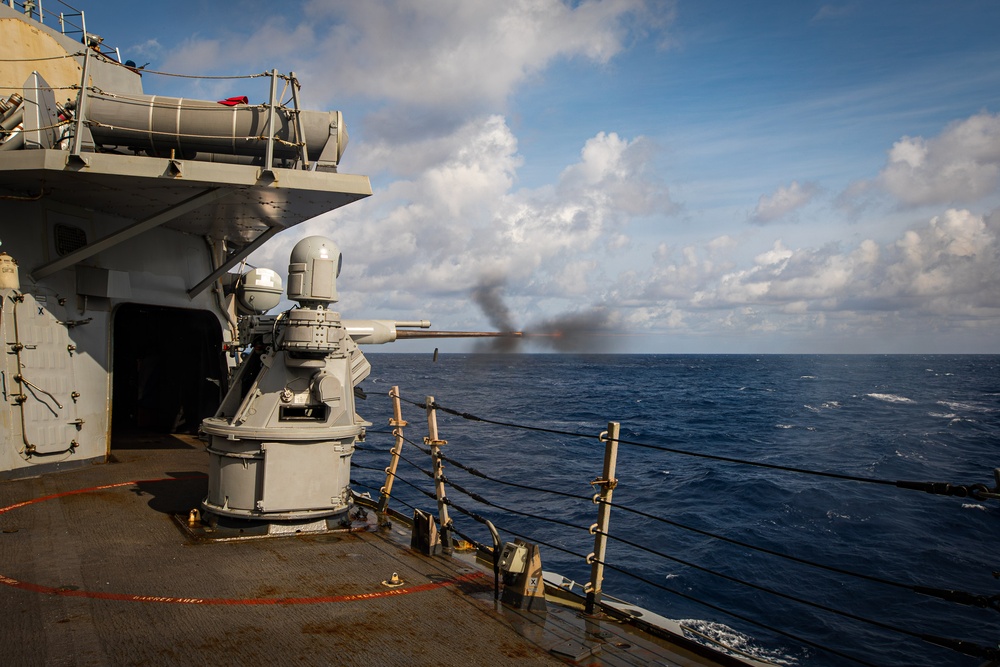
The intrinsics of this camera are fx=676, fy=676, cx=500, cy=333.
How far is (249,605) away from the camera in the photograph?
14.8 feet

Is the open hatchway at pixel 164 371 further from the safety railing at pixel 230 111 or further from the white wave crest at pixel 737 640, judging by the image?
the white wave crest at pixel 737 640

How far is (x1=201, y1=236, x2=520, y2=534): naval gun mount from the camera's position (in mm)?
6027

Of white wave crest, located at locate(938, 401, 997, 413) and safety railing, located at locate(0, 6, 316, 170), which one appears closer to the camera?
safety railing, located at locate(0, 6, 316, 170)

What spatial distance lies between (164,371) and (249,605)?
9.56 m

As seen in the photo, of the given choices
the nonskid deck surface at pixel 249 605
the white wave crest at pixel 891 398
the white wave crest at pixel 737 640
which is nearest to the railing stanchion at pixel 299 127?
the nonskid deck surface at pixel 249 605

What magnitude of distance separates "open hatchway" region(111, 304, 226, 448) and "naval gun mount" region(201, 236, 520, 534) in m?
6.13

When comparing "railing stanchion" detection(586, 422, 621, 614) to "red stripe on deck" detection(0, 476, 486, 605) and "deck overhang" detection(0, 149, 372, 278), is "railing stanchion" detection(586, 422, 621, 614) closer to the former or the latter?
"red stripe on deck" detection(0, 476, 486, 605)

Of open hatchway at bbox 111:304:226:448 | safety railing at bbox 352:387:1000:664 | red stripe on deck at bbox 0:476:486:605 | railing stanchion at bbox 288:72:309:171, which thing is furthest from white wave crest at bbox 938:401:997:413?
red stripe on deck at bbox 0:476:486:605

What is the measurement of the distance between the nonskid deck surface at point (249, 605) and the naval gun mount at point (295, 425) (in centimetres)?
32

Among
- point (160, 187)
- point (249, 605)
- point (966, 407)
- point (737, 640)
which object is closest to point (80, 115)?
point (160, 187)

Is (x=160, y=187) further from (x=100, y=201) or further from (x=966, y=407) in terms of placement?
(x=966, y=407)

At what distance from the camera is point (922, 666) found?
27.2 feet

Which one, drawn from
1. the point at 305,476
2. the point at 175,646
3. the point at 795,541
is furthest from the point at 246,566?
the point at 795,541

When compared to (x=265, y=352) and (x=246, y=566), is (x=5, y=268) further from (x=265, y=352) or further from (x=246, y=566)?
(x=246, y=566)
